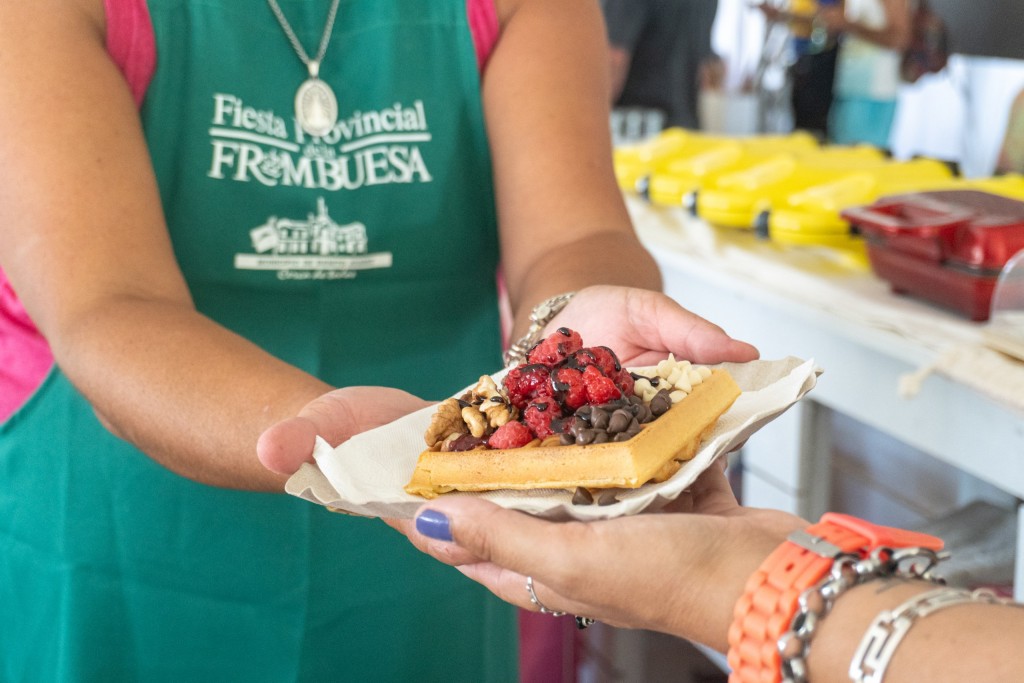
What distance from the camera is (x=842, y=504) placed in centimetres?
244

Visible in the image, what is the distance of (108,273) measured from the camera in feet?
4.06

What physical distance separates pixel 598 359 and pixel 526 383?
0.08 m

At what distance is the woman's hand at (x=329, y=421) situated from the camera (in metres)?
1.04

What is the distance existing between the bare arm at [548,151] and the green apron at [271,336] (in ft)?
0.19

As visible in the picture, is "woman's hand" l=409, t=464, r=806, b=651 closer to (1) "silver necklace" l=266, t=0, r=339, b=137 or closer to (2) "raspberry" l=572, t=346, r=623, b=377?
(2) "raspberry" l=572, t=346, r=623, b=377

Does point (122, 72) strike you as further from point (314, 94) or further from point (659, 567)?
point (659, 567)

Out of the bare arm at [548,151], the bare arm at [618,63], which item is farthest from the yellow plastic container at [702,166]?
the bare arm at [618,63]

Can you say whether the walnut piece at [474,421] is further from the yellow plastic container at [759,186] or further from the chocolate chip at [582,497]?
the yellow plastic container at [759,186]

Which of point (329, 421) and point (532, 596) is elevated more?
point (329, 421)

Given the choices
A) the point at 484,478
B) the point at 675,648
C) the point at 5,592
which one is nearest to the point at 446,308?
the point at 484,478

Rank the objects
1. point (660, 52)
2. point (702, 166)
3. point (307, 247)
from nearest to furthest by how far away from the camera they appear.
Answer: point (307, 247)
point (702, 166)
point (660, 52)

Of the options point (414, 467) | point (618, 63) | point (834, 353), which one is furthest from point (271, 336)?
point (618, 63)

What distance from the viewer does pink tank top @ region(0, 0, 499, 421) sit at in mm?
1365

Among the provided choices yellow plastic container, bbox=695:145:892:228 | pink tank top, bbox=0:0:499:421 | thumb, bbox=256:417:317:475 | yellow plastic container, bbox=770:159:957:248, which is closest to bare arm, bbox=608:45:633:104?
yellow plastic container, bbox=695:145:892:228
